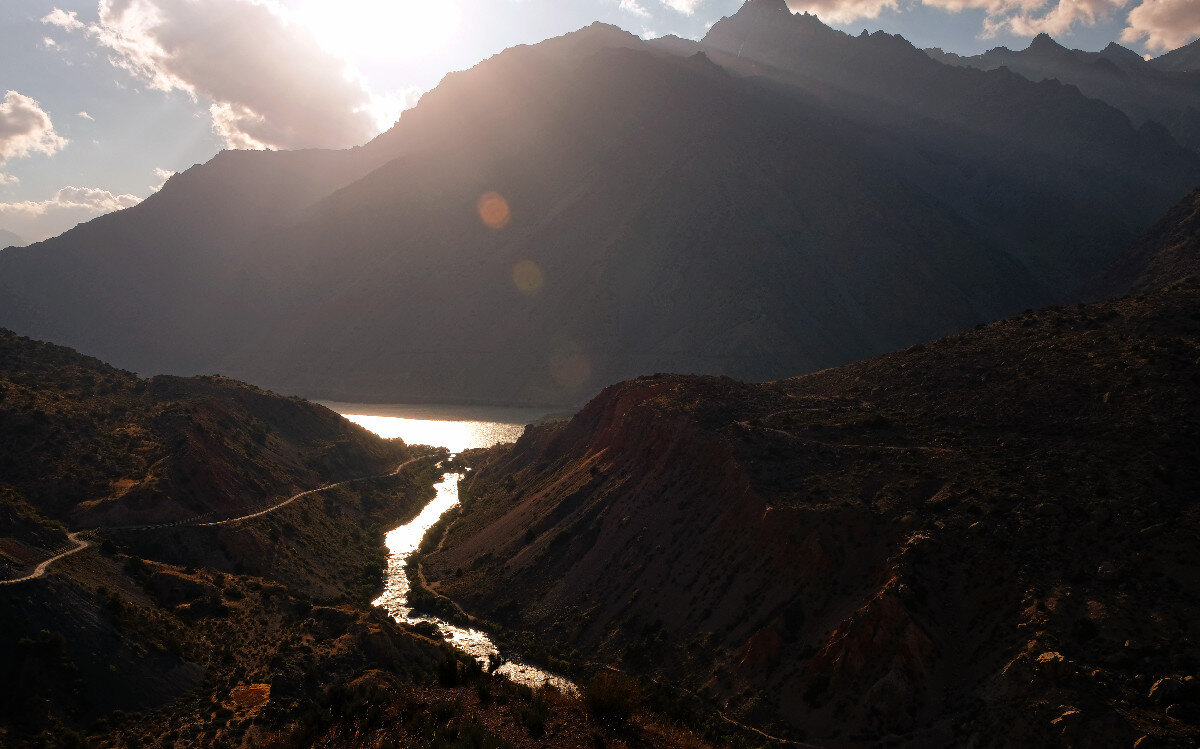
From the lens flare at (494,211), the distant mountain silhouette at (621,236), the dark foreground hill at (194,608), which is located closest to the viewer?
the dark foreground hill at (194,608)

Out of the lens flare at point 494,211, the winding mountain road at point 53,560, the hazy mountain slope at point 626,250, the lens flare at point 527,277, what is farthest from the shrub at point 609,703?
the lens flare at point 494,211

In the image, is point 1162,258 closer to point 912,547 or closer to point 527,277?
point 912,547

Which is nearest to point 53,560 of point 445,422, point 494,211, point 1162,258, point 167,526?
point 167,526

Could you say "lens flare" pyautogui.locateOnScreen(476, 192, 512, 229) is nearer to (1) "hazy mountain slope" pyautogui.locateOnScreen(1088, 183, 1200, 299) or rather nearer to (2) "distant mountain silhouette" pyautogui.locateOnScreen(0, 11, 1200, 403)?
(2) "distant mountain silhouette" pyautogui.locateOnScreen(0, 11, 1200, 403)

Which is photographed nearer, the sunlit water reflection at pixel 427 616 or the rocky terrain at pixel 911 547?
the rocky terrain at pixel 911 547

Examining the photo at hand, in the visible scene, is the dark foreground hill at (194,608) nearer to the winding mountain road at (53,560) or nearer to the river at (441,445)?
the winding mountain road at (53,560)
